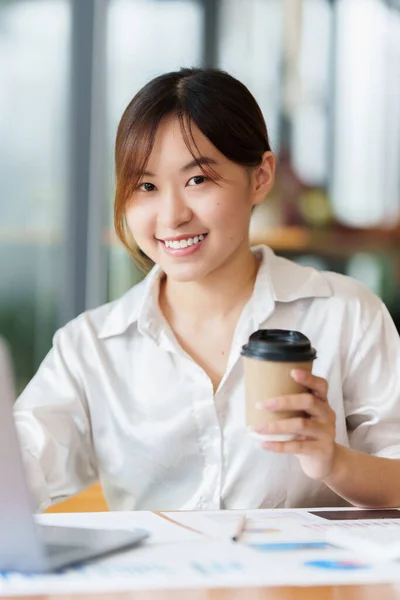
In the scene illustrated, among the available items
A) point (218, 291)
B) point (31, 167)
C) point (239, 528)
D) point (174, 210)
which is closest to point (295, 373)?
point (239, 528)

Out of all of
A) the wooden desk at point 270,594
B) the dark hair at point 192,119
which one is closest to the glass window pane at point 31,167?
the dark hair at point 192,119

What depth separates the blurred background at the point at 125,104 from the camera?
3.87 meters

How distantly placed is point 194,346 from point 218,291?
12cm

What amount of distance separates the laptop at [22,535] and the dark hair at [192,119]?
0.77m

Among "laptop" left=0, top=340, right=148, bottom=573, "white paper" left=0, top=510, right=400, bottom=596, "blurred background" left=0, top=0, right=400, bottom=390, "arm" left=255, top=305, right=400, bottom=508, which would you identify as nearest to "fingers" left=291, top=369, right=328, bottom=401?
"arm" left=255, top=305, right=400, bottom=508

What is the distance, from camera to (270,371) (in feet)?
4.18

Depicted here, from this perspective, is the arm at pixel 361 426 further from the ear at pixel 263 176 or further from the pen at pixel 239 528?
the ear at pixel 263 176

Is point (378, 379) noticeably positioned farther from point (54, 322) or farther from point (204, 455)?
point (54, 322)

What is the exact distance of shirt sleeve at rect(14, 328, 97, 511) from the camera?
5.74 ft

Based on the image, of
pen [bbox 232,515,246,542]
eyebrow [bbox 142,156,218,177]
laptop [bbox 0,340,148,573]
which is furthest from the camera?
eyebrow [bbox 142,156,218,177]

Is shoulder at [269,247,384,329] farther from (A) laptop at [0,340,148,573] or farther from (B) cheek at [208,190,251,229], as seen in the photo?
(A) laptop at [0,340,148,573]

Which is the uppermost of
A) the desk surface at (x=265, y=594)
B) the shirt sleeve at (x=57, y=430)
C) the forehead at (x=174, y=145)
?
the forehead at (x=174, y=145)

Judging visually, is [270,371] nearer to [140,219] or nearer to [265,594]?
[265,594]

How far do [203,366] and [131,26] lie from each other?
95.1 inches
